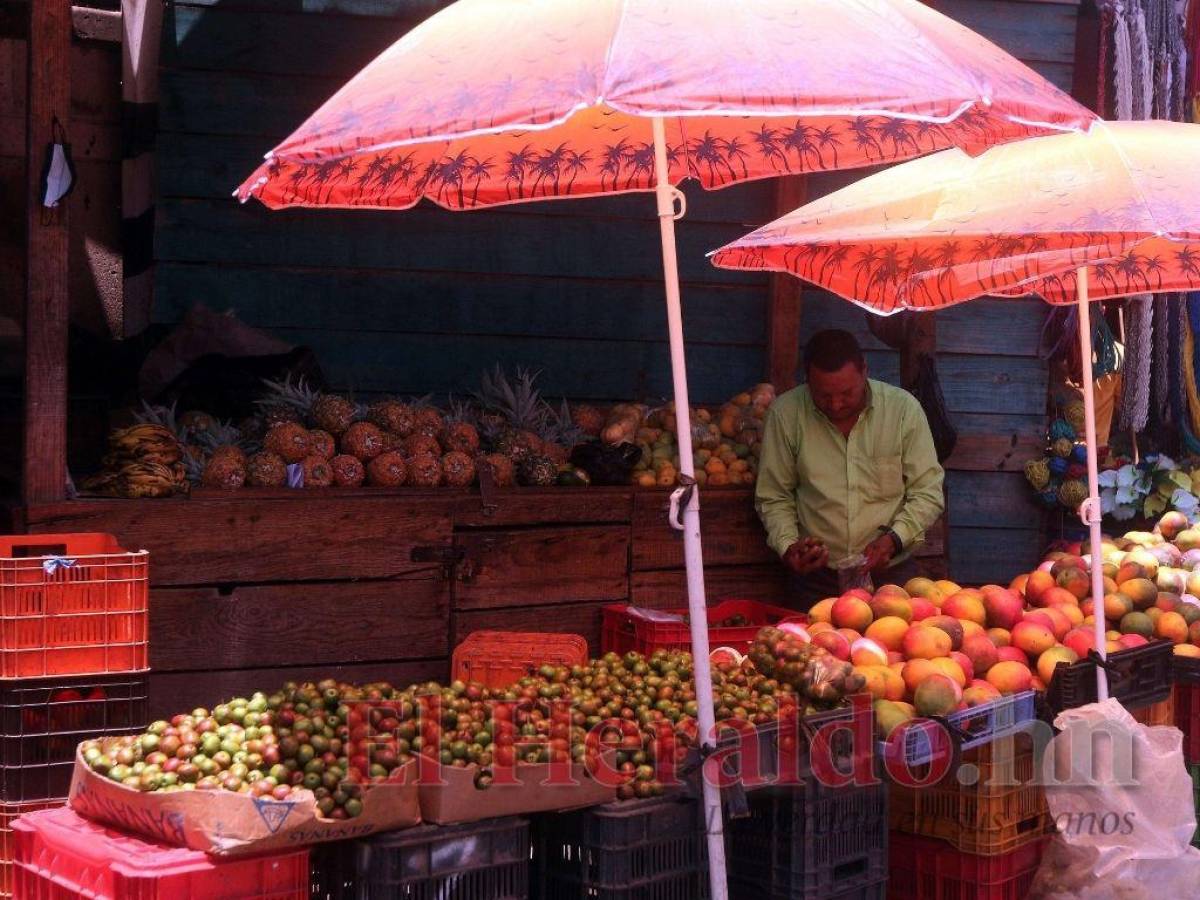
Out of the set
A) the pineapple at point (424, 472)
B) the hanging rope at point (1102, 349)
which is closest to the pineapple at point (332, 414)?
the pineapple at point (424, 472)

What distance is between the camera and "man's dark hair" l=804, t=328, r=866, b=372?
657cm

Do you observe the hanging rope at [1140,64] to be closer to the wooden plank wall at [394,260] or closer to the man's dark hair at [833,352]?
the wooden plank wall at [394,260]

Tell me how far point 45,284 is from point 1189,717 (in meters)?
4.51

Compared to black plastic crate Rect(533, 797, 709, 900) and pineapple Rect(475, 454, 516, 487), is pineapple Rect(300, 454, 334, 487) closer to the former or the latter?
pineapple Rect(475, 454, 516, 487)

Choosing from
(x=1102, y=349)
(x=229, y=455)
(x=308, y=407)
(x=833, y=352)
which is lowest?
(x=229, y=455)

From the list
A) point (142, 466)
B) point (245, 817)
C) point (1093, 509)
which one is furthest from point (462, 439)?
point (245, 817)

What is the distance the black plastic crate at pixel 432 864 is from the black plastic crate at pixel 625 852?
139 mm

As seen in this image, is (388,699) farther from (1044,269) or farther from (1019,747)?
(1044,269)

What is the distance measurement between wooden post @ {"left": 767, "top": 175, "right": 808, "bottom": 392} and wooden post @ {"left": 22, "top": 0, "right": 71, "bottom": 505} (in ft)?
11.5

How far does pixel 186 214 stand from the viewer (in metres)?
7.04

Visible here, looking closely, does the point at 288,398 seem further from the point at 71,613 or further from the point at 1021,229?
the point at 1021,229

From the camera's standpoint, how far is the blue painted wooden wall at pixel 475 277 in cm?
706

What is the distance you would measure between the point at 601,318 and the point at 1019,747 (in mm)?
3644

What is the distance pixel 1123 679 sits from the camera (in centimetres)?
497
